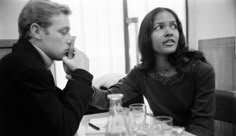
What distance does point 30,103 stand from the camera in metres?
0.76

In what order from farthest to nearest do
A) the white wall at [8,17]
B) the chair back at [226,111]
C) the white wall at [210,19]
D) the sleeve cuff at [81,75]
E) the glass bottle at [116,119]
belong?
the white wall at [210,19] < the white wall at [8,17] < the chair back at [226,111] < the sleeve cuff at [81,75] < the glass bottle at [116,119]

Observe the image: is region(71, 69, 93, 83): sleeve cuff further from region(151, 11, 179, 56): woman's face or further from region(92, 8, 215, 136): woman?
region(151, 11, 179, 56): woman's face

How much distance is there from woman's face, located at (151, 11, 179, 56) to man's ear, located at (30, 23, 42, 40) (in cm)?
69

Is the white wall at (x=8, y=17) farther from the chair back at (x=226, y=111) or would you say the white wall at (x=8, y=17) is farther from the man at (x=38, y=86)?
the chair back at (x=226, y=111)

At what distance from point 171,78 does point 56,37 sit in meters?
0.72

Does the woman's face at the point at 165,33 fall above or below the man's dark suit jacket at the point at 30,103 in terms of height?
above

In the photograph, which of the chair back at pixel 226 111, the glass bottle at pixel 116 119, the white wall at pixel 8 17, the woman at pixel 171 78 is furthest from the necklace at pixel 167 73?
the white wall at pixel 8 17

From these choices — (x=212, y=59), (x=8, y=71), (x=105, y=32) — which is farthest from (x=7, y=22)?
(x=212, y=59)

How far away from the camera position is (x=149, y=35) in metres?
1.43

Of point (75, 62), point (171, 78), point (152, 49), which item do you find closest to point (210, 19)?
point (152, 49)

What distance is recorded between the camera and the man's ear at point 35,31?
0.91 m

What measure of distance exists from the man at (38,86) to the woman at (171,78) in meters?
0.53

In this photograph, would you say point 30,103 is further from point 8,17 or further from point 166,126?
point 8,17

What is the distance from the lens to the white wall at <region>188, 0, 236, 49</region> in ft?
10.6
